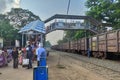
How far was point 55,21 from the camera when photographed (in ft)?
193

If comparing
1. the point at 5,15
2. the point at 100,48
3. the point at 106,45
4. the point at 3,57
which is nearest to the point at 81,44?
the point at 100,48

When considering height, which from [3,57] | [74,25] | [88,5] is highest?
[88,5]

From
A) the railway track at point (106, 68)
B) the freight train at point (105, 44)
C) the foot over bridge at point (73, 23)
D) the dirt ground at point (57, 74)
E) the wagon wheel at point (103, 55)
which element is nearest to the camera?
the dirt ground at point (57, 74)

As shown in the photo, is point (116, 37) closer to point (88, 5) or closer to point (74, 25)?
point (74, 25)

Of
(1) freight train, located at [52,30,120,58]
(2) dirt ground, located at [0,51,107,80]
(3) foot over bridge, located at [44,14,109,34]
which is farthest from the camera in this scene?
(3) foot over bridge, located at [44,14,109,34]

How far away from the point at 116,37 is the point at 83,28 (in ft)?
125

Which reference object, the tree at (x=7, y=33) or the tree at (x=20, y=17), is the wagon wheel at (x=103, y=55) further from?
the tree at (x=20, y=17)

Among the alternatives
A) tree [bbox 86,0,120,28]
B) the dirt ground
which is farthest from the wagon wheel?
tree [bbox 86,0,120,28]

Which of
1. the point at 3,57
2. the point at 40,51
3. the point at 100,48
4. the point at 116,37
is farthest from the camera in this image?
the point at 100,48

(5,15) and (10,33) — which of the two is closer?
(10,33)

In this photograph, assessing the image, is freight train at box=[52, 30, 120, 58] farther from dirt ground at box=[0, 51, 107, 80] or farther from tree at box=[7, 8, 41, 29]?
tree at box=[7, 8, 41, 29]

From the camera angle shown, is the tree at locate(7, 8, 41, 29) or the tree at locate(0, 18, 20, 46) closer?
the tree at locate(0, 18, 20, 46)

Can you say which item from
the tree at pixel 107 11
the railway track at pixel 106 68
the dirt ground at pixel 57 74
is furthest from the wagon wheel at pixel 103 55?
the tree at pixel 107 11

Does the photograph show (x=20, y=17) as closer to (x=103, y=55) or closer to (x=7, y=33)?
(x=7, y=33)
